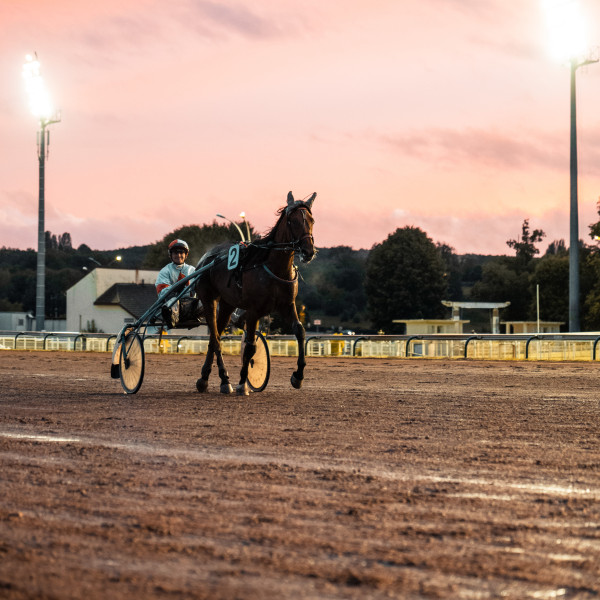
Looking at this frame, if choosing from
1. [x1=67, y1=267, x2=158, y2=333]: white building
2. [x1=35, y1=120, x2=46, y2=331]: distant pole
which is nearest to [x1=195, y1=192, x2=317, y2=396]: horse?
[x1=35, y1=120, x2=46, y2=331]: distant pole

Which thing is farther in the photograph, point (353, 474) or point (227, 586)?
point (353, 474)

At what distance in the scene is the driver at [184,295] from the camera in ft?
42.1

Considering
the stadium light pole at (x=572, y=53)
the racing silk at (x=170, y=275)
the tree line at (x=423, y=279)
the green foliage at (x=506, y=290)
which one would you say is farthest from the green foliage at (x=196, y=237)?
the racing silk at (x=170, y=275)

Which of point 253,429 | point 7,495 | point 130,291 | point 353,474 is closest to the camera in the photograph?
point 7,495

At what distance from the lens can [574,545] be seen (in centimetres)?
398

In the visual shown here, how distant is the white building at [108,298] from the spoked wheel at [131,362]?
58726 millimetres

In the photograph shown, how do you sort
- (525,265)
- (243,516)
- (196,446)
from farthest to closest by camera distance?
1. (525,265)
2. (196,446)
3. (243,516)

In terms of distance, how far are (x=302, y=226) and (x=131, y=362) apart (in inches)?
127

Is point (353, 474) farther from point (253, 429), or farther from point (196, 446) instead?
point (253, 429)

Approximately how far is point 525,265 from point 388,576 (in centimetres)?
10343

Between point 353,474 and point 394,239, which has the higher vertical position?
point 394,239

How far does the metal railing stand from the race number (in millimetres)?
10571

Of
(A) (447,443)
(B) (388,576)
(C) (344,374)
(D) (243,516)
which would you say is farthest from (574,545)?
(C) (344,374)

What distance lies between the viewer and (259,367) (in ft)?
40.8
